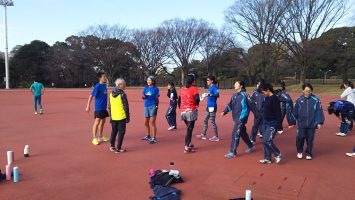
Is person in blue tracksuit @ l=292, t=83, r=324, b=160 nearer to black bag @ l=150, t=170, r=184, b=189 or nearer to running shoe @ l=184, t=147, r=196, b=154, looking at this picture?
running shoe @ l=184, t=147, r=196, b=154

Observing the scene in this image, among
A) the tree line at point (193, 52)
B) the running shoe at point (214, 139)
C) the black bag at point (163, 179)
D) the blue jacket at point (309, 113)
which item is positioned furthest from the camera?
the tree line at point (193, 52)

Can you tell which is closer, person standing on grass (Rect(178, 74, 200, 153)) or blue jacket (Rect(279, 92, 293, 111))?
person standing on grass (Rect(178, 74, 200, 153))

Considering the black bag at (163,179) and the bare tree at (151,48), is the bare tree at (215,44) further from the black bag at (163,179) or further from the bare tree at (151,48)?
the black bag at (163,179)

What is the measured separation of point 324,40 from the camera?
4084cm

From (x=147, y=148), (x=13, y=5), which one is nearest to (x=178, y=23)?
(x=13, y=5)

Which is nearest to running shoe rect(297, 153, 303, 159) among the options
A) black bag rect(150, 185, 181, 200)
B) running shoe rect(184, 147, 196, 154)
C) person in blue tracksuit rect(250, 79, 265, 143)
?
person in blue tracksuit rect(250, 79, 265, 143)

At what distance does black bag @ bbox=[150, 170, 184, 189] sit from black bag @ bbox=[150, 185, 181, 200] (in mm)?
218

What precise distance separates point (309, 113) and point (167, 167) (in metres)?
3.21

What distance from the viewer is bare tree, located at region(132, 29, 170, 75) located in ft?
176

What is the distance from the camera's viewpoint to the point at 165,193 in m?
4.48

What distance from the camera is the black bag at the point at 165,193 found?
4406 mm

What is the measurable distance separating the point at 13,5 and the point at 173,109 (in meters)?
50.3

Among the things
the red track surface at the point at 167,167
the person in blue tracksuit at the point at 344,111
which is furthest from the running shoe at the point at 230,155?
the person in blue tracksuit at the point at 344,111

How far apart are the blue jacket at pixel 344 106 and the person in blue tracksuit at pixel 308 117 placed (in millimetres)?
3150
